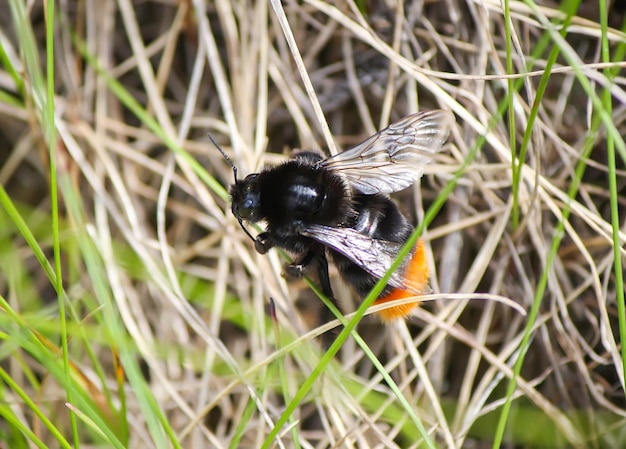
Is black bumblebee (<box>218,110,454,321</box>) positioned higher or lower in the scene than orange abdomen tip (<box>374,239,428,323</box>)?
higher

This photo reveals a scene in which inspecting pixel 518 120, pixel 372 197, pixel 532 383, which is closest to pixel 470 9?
pixel 518 120

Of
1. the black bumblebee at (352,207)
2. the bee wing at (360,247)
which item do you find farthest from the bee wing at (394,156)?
the bee wing at (360,247)

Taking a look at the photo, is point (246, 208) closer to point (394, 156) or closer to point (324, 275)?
point (324, 275)

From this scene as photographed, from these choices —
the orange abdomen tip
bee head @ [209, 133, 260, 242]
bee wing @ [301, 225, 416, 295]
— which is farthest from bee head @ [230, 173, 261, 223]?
the orange abdomen tip

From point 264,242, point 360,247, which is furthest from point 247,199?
point 360,247

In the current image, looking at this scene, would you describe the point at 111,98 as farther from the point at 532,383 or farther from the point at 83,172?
the point at 532,383

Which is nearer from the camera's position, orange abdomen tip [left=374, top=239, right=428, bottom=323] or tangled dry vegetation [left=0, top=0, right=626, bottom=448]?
orange abdomen tip [left=374, top=239, right=428, bottom=323]

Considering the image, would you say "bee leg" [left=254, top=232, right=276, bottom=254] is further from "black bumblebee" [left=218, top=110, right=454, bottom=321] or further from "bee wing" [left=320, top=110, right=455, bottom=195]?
"bee wing" [left=320, top=110, right=455, bottom=195]
